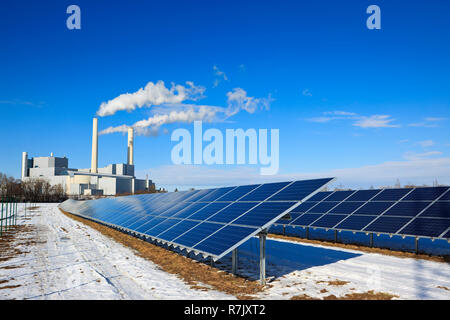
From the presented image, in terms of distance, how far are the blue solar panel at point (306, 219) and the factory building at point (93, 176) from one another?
111939 mm

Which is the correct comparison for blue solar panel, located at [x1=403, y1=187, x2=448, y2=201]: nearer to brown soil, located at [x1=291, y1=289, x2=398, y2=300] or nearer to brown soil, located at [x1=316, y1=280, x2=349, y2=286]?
brown soil, located at [x1=316, y1=280, x2=349, y2=286]

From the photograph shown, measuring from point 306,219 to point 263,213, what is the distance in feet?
46.8

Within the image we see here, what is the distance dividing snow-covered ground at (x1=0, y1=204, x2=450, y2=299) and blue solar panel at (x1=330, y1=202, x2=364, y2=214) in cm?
463

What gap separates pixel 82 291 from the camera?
1181 cm

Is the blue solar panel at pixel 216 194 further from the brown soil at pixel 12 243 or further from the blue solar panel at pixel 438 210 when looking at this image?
the blue solar panel at pixel 438 210

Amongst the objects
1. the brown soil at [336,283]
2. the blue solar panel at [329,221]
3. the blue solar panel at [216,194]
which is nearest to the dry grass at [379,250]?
the blue solar panel at [329,221]

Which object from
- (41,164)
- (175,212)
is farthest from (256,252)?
(41,164)

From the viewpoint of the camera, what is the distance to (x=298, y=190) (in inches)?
561

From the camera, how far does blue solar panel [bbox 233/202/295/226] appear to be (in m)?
12.5

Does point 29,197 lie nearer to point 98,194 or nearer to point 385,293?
point 98,194

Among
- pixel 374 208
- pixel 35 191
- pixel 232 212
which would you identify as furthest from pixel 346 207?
pixel 35 191

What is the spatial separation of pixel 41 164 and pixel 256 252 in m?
166

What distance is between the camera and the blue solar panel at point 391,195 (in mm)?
23984

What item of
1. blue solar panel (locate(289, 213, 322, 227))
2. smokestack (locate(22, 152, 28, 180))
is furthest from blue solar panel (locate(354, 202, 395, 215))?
smokestack (locate(22, 152, 28, 180))
